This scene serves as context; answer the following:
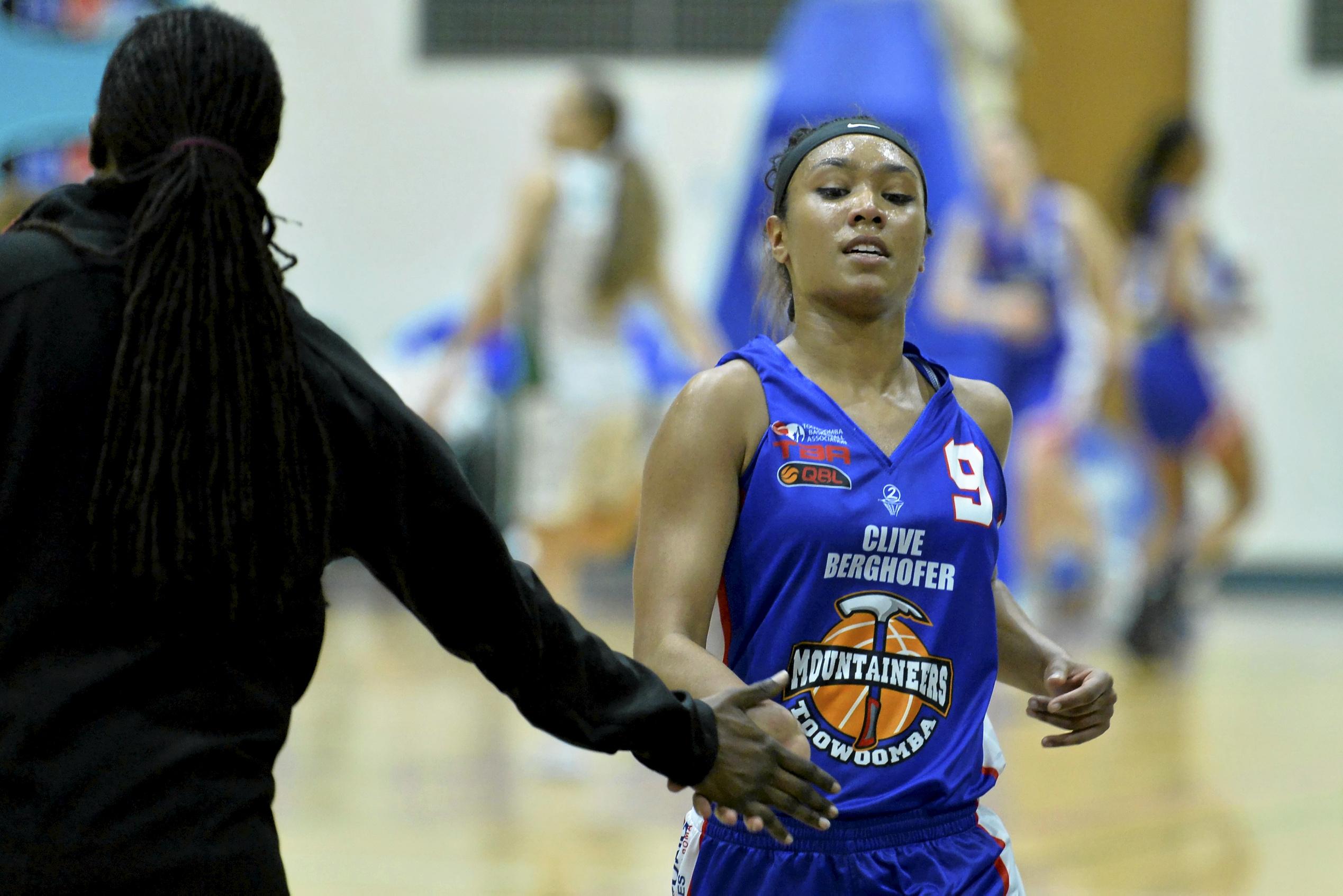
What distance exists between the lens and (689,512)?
2227 mm

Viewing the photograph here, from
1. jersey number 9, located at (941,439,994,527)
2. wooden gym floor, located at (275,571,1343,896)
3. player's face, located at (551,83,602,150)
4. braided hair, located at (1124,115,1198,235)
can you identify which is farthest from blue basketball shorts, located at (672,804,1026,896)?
braided hair, located at (1124,115,1198,235)

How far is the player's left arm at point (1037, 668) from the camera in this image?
233 cm

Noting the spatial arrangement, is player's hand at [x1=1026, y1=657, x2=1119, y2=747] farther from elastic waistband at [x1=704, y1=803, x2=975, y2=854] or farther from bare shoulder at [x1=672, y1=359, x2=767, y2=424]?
bare shoulder at [x1=672, y1=359, x2=767, y2=424]

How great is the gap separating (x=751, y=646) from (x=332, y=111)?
1109 cm

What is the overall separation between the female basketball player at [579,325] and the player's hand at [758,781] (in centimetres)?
428

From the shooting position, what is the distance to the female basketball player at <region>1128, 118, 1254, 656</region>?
8578 mm

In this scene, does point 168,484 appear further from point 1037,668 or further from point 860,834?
point 1037,668

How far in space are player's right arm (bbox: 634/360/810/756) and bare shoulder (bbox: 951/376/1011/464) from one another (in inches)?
14.2

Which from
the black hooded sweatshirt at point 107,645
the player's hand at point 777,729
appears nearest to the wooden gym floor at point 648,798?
the player's hand at point 777,729

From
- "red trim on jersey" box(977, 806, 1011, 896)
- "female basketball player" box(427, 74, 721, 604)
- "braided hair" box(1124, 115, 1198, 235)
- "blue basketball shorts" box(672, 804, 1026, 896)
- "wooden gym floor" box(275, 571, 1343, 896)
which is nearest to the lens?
"blue basketball shorts" box(672, 804, 1026, 896)

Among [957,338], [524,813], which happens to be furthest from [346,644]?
[524,813]

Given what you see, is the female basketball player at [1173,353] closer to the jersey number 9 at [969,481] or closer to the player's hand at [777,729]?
the jersey number 9 at [969,481]

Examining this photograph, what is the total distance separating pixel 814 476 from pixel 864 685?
27 centimetres

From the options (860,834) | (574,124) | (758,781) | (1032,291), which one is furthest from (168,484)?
(1032,291)
